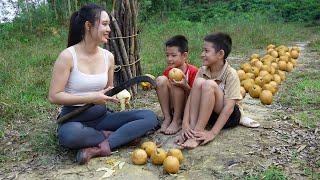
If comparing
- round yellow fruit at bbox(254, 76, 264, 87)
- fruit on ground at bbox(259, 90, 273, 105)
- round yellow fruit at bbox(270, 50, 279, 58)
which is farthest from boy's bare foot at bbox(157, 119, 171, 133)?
round yellow fruit at bbox(270, 50, 279, 58)

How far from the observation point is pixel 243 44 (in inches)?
409

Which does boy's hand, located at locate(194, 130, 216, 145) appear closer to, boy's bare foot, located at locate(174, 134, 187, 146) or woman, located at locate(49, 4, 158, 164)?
boy's bare foot, located at locate(174, 134, 187, 146)

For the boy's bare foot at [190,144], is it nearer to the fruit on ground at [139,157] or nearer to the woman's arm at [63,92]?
the fruit on ground at [139,157]

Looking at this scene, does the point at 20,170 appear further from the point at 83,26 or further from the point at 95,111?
the point at 83,26

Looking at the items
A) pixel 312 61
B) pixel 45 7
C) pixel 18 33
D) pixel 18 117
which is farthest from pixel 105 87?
pixel 45 7

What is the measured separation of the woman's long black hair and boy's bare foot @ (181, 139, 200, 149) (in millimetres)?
1350

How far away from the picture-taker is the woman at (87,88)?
372 cm

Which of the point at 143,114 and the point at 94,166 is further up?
the point at 143,114

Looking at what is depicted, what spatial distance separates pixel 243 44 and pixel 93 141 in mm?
7215

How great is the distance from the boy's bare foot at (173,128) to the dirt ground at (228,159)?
0.23ft

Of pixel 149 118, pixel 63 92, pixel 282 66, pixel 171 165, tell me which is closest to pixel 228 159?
pixel 171 165

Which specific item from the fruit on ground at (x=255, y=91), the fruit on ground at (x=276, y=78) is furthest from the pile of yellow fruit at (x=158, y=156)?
the fruit on ground at (x=276, y=78)

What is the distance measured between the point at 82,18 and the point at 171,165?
1502mm

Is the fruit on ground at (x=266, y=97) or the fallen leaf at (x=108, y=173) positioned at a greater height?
the fruit on ground at (x=266, y=97)
